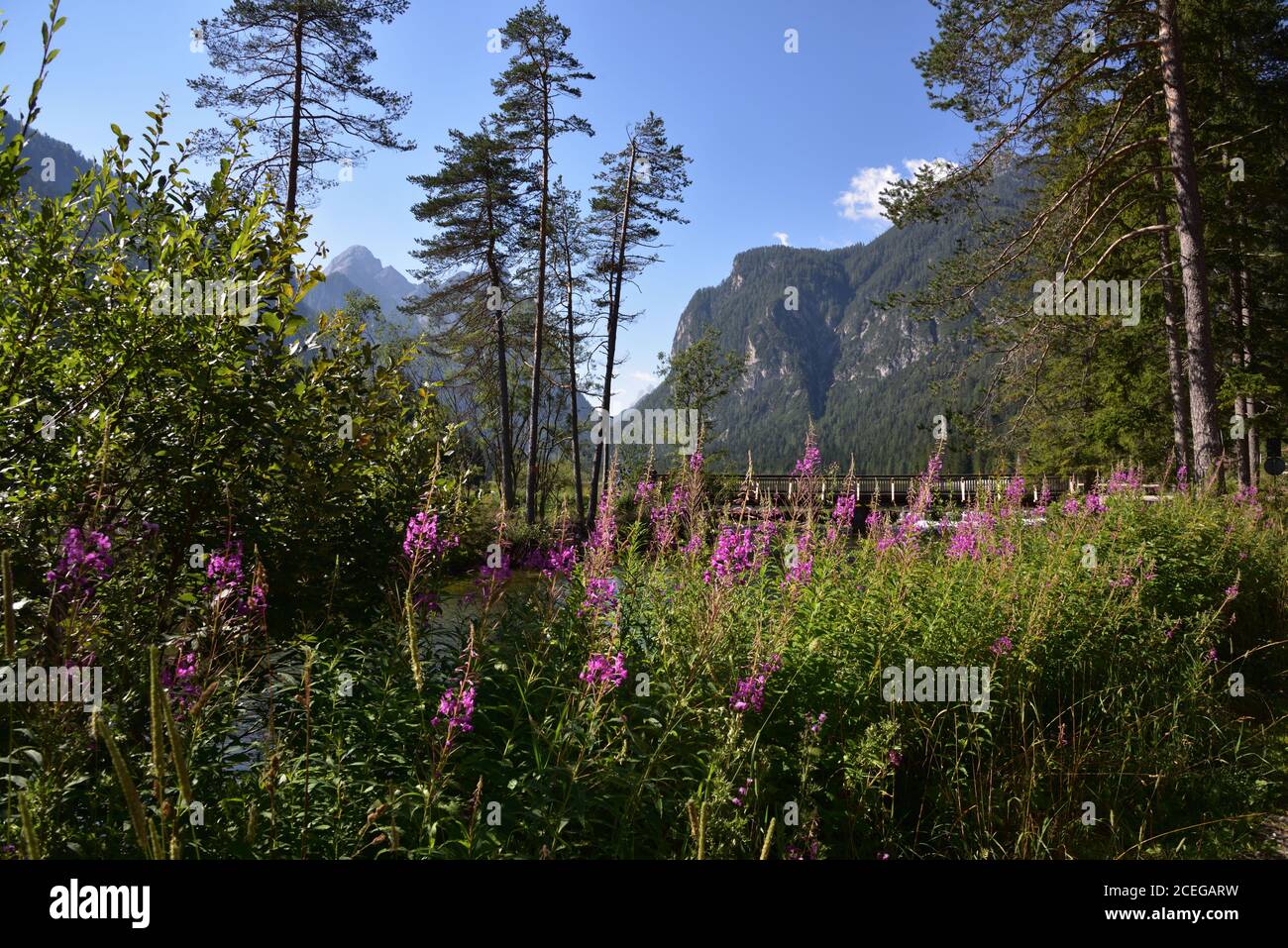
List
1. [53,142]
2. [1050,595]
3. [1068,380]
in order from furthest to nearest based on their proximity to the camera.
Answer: [53,142]
[1068,380]
[1050,595]

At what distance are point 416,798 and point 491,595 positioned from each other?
0.80 metres

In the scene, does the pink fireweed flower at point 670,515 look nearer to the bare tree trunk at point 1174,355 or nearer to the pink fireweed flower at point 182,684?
the pink fireweed flower at point 182,684

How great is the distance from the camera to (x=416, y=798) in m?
2.35

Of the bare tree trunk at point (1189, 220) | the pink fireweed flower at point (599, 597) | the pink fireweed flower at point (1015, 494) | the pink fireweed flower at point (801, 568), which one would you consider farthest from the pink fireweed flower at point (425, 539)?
the bare tree trunk at point (1189, 220)

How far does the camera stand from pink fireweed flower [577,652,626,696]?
8.90 feet

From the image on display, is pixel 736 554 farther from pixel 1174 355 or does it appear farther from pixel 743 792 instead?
pixel 1174 355

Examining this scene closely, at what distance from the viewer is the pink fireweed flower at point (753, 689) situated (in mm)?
3021

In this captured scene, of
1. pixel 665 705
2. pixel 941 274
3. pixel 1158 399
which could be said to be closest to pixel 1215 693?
pixel 665 705

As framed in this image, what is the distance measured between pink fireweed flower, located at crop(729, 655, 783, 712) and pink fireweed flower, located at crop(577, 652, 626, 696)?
54cm

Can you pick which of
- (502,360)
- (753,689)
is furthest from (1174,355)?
(502,360)

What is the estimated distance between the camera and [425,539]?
Result: 10.9ft

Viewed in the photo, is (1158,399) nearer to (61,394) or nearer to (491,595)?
(491,595)

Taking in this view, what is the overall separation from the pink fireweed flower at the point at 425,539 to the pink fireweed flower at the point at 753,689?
1529 mm

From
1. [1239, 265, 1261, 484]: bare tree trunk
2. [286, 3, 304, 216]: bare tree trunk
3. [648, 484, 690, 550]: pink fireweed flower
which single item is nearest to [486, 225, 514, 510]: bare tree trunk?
[286, 3, 304, 216]: bare tree trunk
